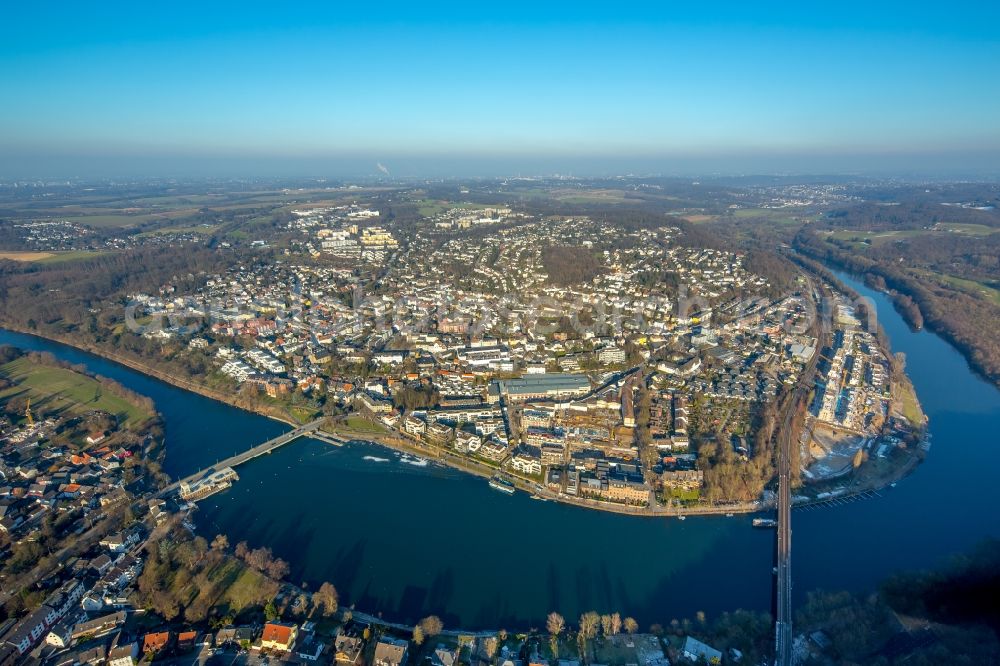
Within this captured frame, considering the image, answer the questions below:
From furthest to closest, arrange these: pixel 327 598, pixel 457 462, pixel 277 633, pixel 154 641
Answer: pixel 457 462 → pixel 327 598 → pixel 277 633 → pixel 154 641

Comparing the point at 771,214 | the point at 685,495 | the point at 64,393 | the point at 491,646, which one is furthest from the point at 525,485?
the point at 771,214

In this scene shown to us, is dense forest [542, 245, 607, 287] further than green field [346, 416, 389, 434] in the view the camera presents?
Yes

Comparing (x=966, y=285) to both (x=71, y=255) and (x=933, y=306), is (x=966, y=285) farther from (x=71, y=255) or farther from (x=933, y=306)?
(x=71, y=255)

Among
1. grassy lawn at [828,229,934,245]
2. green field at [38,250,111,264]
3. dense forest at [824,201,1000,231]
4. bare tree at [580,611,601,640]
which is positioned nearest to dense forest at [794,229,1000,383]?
grassy lawn at [828,229,934,245]

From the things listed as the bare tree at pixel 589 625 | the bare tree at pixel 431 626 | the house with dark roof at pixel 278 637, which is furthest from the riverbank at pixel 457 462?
the house with dark roof at pixel 278 637

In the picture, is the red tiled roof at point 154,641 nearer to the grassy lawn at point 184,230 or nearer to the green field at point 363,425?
the green field at point 363,425

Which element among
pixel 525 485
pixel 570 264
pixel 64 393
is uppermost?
pixel 570 264

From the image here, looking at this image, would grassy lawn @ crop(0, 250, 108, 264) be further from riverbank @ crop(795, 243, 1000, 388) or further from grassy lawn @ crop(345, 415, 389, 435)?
riverbank @ crop(795, 243, 1000, 388)
